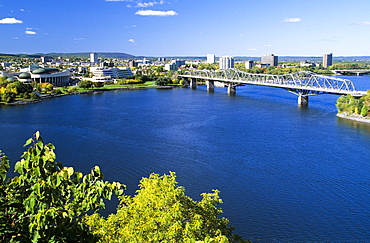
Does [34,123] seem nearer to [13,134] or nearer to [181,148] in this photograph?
[13,134]

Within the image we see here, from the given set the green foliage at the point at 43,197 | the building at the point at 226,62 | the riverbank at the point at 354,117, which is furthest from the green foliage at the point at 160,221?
the building at the point at 226,62

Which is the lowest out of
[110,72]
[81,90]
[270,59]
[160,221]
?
[160,221]

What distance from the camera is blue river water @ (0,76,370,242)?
4184 mm

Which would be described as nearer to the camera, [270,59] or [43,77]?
[43,77]

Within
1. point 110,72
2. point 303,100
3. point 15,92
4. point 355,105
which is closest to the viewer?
point 355,105

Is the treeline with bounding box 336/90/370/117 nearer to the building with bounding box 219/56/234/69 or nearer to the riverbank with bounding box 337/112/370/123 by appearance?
the riverbank with bounding box 337/112/370/123

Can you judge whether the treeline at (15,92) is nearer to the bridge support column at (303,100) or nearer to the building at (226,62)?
the bridge support column at (303,100)

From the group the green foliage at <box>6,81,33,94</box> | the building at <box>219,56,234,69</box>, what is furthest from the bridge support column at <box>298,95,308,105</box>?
the building at <box>219,56,234,69</box>

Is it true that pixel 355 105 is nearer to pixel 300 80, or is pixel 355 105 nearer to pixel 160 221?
pixel 300 80

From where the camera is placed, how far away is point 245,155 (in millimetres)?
6617

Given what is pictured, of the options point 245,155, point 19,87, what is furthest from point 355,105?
point 19,87

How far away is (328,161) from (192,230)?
4.80 meters

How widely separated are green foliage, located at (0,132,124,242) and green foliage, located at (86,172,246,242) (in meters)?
0.67

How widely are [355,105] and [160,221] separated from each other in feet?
32.7
